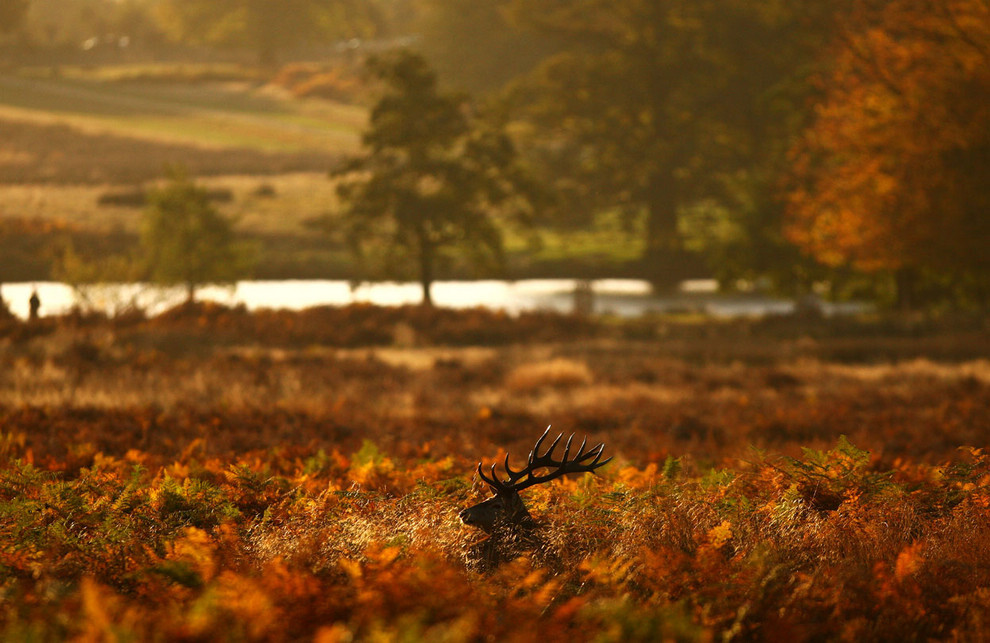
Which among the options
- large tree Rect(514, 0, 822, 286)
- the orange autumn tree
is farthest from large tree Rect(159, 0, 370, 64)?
the orange autumn tree

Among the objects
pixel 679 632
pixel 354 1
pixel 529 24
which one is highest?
pixel 354 1

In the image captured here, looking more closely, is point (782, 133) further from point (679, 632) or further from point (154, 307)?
point (679, 632)

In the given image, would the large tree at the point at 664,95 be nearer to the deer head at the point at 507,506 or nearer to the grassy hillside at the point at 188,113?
the grassy hillside at the point at 188,113

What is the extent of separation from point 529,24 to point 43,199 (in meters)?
19.0

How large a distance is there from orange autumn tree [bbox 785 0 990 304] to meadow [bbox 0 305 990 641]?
9507mm

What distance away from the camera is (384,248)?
3067 centimetres

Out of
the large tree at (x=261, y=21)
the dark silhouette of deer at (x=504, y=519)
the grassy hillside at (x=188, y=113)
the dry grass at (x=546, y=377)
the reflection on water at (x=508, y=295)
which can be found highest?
the large tree at (x=261, y=21)

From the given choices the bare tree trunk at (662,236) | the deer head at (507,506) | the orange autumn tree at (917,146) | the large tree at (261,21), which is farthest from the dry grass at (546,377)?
the large tree at (261,21)

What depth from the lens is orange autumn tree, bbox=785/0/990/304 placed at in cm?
2180

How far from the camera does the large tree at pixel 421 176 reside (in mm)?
29359

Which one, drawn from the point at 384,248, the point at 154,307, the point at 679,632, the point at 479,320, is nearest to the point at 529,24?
the point at 384,248

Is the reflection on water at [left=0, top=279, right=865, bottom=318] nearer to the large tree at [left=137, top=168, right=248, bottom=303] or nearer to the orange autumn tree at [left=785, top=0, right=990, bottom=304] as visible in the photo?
the large tree at [left=137, top=168, right=248, bottom=303]

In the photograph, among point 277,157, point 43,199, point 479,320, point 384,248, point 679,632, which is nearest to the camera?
point 679,632

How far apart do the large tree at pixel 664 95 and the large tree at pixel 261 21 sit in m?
35.9
